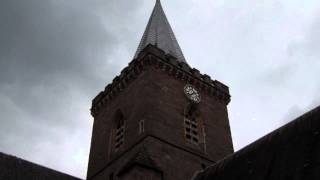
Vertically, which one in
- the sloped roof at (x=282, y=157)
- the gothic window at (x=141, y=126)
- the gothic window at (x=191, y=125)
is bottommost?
the sloped roof at (x=282, y=157)

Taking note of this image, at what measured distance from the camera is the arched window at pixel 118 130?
2335 cm

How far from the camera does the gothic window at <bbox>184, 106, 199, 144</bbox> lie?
2282 cm

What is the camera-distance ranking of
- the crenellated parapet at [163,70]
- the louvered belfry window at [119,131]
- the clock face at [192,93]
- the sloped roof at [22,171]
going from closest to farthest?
1. the sloped roof at [22,171]
2. the louvered belfry window at [119,131]
3. the crenellated parapet at [163,70]
4. the clock face at [192,93]

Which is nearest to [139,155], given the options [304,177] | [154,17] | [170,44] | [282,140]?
[282,140]

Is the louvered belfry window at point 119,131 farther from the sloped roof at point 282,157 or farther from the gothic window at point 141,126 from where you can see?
the sloped roof at point 282,157

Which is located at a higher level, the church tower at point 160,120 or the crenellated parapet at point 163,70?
the crenellated parapet at point 163,70

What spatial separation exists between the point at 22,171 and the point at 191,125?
8.26 m

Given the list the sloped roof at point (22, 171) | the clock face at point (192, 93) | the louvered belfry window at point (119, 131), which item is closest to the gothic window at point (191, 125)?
the clock face at point (192, 93)

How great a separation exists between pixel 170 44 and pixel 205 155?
348 inches

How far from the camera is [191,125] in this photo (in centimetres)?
2330

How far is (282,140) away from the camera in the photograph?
15.6 metres

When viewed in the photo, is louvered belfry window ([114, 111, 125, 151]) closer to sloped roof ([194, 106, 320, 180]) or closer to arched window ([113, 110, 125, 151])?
arched window ([113, 110, 125, 151])

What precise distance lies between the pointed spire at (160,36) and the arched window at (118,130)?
15.8ft

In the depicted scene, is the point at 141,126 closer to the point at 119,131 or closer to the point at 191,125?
the point at 119,131
